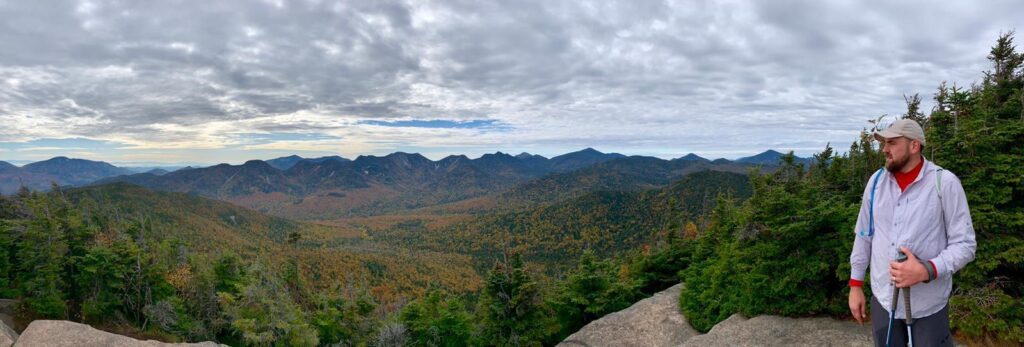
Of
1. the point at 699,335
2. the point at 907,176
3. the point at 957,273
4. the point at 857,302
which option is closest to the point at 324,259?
the point at 699,335

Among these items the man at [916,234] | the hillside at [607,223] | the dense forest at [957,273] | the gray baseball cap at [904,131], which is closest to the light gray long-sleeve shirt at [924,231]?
the man at [916,234]

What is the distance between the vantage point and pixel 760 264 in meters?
13.9

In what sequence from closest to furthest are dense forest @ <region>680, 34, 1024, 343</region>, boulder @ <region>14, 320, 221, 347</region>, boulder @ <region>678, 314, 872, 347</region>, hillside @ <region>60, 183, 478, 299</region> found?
dense forest @ <region>680, 34, 1024, 343</region> < boulder @ <region>678, 314, 872, 347</region> < boulder @ <region>14, 320, 221, 347</region> < hillside @ <region>60, 183, 478, 299</region>

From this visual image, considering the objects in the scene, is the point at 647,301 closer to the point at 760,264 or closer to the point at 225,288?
the point at 760,264

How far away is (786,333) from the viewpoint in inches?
469

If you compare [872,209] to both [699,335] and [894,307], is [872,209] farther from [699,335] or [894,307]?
[699,335]

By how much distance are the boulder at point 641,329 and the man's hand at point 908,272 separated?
13.5 m

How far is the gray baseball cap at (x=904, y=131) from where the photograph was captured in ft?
12.7

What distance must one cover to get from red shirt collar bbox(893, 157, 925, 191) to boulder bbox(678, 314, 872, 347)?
8516 mm

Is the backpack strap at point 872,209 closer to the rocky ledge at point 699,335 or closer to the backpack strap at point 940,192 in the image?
the backpack strap at point 940,192

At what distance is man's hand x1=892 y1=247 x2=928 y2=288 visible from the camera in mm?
3598

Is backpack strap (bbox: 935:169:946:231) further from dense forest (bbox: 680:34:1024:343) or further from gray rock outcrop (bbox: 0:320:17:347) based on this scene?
gray rock outcrop (bbox: 0:320:17:347)

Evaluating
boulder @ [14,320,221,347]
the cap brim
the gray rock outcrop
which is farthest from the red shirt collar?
the gray rock outcrop

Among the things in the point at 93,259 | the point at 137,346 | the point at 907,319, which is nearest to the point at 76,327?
the point at 137,346
